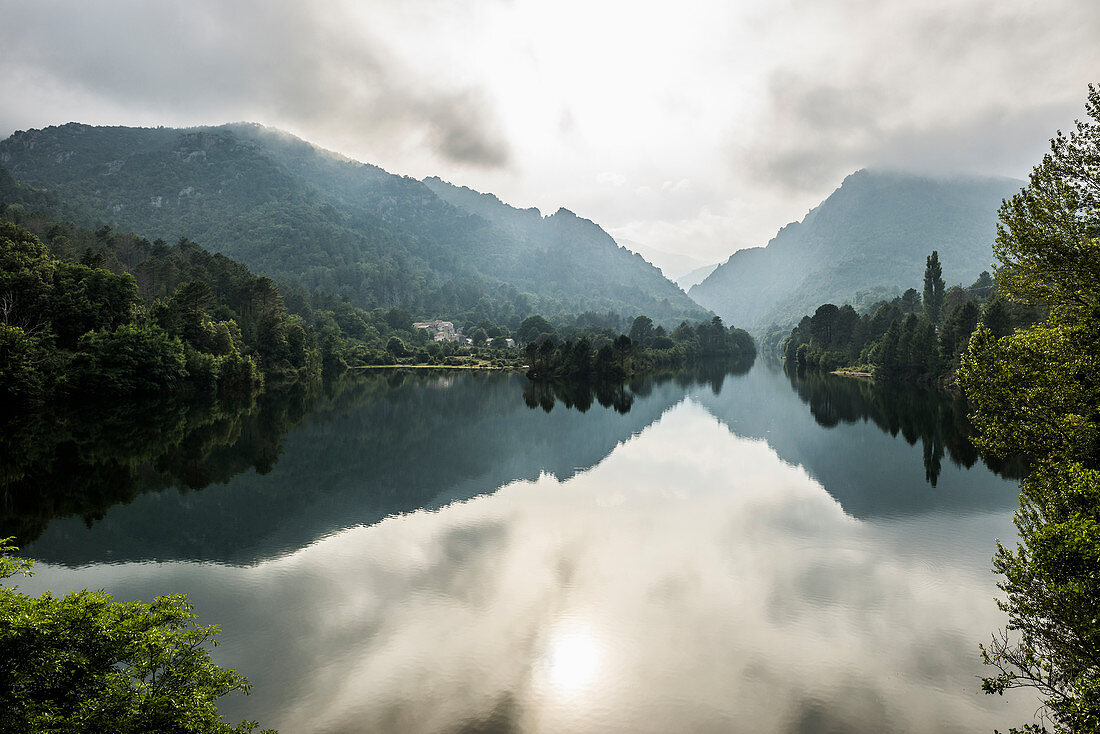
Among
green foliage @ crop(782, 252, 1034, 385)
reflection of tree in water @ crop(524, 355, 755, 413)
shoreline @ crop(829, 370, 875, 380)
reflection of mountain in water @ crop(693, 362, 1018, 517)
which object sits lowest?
reflection of tree in water @ crop(524, 355, 755, 413)

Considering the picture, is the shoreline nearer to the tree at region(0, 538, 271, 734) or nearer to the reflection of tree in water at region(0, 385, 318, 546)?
the reflection of tree in water at region(0, 385, 318, 546)

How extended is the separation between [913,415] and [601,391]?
47.2 meters

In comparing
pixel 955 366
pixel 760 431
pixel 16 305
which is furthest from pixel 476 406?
pixel 955 366

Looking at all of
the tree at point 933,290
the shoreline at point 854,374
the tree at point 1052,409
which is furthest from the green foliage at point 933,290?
the tree at point 1052,409

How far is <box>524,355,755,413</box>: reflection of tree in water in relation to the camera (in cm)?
7523

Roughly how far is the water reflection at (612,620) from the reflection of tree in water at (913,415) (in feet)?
47.0

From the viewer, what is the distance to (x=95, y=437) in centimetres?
4044

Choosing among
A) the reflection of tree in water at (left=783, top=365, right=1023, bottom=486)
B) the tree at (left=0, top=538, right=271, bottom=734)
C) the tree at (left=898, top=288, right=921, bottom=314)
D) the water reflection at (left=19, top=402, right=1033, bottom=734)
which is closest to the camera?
the tree at (left=0, top=538, right=271, bottom=734)

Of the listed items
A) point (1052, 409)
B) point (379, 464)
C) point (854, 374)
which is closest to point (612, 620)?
point (1052, 409)

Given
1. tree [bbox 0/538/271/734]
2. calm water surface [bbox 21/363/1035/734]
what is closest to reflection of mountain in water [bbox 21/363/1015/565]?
calm water surface [bbox 21/363/1035/734]

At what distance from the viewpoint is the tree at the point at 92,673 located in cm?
769

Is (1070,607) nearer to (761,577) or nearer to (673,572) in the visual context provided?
(761,577)

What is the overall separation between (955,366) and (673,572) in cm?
8766

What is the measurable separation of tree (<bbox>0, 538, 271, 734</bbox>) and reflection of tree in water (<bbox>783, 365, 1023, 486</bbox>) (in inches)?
1565
